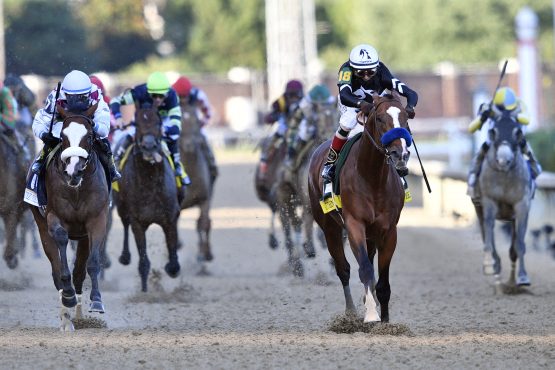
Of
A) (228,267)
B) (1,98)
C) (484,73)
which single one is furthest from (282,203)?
→ (484,73)

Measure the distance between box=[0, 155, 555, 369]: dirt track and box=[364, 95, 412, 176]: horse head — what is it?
4.30 ft

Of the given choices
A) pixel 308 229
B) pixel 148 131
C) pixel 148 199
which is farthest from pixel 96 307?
pixel 308 229

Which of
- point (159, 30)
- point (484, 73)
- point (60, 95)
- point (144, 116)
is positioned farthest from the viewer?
→ point (159, 30)

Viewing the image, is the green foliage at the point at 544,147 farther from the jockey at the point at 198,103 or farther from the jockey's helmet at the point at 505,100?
the jockey's helmet at the point at 505,100

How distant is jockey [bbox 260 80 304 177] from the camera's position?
17344 millimetres

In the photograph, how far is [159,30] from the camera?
7375 cm

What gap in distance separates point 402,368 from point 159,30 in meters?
66.3

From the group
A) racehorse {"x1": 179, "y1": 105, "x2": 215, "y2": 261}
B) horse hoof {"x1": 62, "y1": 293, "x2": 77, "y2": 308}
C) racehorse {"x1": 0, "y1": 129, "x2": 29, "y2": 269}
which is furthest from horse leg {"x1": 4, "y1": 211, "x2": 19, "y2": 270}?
horse hoof {"x1": 62, "y1": 293, "x2": 77, "y2": 308}

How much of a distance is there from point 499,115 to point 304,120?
276 centimetres

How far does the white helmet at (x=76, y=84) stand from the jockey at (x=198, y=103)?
582 cm

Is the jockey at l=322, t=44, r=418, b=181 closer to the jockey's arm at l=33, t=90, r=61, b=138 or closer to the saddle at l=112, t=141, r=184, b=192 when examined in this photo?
the jockey's arm at l=33, t=90, r=61, b=138

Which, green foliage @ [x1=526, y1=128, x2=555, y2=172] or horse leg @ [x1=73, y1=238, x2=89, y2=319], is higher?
horse leg @ [x1=73, y1=238, x2=89, y2=319]

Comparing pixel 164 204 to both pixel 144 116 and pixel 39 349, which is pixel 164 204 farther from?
pixel 39 349

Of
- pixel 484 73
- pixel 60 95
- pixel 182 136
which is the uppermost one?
pixel 60 95
